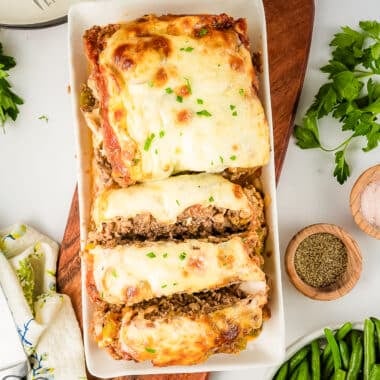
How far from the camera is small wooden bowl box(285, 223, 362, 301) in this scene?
13.8 feet

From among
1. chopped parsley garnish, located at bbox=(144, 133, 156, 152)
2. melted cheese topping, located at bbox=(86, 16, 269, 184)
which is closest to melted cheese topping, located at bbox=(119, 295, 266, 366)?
melted cheese topping, located at bbox=(86, 16, 269, 184)

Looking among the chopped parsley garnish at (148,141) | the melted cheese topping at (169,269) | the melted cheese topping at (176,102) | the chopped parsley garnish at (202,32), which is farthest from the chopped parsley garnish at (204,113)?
the melted cheese topping at (169,269)

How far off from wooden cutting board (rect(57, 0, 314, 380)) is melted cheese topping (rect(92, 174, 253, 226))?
0.70 m

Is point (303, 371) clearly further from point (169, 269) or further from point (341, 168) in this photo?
point (169, 269)

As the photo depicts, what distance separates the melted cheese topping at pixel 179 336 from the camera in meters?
3.56

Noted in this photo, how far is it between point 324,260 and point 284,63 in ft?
3.59

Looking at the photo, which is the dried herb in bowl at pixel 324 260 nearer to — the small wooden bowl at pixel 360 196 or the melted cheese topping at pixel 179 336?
the small wooden bowl at pixel 360 196

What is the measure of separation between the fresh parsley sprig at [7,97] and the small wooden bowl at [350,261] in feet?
5.59

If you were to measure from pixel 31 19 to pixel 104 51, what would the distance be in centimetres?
79

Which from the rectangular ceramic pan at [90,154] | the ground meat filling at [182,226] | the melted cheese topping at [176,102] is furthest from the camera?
the rectangular ceramic pan at [90,154]

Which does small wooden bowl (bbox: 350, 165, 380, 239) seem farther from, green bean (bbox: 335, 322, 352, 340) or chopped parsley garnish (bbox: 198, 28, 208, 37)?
chopped parsley garnish (bbox: 198, 28, 208, 37)

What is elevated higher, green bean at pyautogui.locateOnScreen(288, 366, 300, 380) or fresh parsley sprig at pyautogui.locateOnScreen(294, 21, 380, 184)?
fresh parsley sprig at pyautogui.locateOnScreen(294, 21, 380, 184)

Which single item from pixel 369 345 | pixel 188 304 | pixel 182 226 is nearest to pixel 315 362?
pixel 369 345

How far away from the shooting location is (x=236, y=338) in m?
3.65
